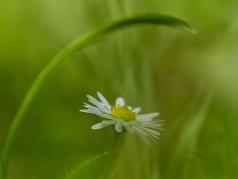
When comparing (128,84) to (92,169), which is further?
(128,84)

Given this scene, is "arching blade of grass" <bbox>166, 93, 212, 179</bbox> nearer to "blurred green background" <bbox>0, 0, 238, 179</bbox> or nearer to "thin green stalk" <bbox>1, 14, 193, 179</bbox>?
"blurred green background" <bbox>0, 0, 238, 179</bbox>

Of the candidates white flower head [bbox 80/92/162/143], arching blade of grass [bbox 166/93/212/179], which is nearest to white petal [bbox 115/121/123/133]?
white flower head [bbox 80/92/162/143]

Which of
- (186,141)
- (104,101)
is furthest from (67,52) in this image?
(186,141)

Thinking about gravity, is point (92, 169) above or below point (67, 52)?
below

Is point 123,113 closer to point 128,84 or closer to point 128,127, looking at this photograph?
point 128,127

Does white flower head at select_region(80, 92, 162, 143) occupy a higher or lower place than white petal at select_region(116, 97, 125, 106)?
lower

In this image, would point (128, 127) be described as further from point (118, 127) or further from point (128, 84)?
point (128, 84)

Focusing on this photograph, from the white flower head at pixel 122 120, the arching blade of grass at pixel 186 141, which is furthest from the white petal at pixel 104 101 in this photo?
the arching blade of grass at pixel 186 141
